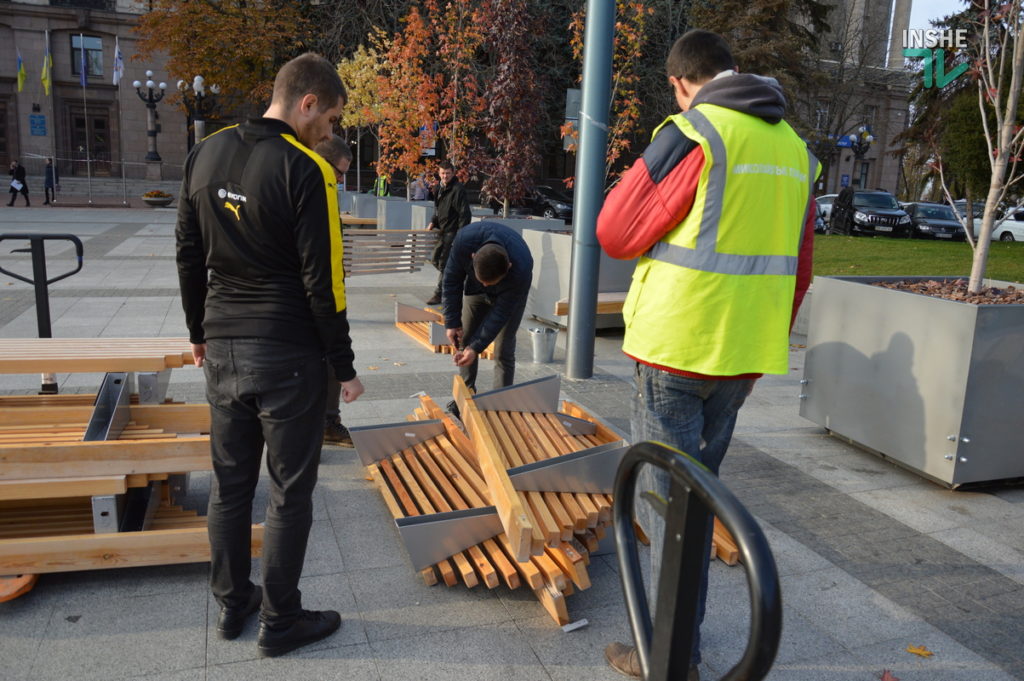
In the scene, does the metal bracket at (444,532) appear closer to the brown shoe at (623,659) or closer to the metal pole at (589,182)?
the brown shoe at (623,659)

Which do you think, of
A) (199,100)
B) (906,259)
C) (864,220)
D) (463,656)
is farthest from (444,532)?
(199,100)

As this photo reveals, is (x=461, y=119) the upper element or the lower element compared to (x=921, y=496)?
upper

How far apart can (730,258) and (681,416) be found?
537mm

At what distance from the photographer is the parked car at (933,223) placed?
82.1 ft

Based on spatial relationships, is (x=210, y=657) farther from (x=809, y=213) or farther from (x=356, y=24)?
(x=356, y=24)

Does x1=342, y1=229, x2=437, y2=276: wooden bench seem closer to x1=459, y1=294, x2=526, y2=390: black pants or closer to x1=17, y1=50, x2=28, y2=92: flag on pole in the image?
x1=459, y1=294, x2=526, y2=390: black pants

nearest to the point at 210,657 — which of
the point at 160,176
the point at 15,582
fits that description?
the point at 15,582

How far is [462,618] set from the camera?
127 inches

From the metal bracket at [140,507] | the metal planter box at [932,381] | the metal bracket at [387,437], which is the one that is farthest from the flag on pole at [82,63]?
the metal planter box at [932,381]

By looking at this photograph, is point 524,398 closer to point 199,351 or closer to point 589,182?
point 199,351

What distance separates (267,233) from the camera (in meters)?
2.64

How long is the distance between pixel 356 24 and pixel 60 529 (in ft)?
84.1

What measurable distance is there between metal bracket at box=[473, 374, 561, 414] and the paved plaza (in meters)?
0.82

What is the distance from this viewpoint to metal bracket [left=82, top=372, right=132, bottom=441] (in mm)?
3744
